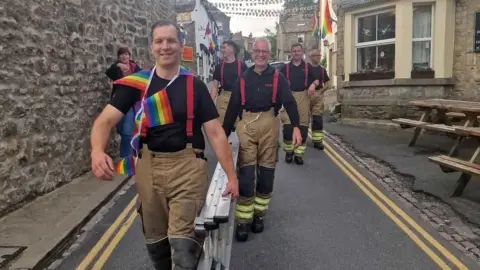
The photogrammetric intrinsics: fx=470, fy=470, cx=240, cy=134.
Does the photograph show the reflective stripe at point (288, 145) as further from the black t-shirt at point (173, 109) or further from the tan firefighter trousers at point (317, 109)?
the black t-shirt at point (173, 109)

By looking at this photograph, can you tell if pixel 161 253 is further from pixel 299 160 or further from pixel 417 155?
pixel 417 155

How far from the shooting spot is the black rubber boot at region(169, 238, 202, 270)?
300cm

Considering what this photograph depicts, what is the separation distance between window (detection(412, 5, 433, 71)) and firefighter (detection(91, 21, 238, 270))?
1139 cm

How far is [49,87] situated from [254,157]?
3.47 metres

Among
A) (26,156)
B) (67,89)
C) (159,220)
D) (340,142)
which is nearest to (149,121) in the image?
(159,220)

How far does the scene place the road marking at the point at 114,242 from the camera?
178 inches

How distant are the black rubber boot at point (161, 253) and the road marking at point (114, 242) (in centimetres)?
133

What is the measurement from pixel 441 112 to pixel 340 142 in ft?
7.78

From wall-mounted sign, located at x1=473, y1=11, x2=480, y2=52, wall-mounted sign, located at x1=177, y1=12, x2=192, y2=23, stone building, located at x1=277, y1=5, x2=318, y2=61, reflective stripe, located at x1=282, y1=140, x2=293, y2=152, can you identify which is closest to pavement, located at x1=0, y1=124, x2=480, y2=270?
reflective stripe, located at x1=282, y1=140, x2=293, y2=152

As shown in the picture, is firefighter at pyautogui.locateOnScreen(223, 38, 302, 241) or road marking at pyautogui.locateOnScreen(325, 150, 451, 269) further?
firefighter at pyautogui.locateOnScreen(223, 38, 302, 241)

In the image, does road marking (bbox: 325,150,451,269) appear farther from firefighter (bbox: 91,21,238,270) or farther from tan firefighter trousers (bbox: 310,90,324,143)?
firefighter (bbox: 91,21,238,270)

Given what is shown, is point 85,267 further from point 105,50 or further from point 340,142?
point 340,142

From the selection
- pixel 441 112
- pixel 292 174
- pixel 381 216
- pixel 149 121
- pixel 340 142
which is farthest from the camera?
pixel 340 142

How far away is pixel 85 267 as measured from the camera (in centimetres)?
444
